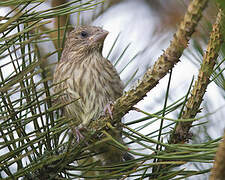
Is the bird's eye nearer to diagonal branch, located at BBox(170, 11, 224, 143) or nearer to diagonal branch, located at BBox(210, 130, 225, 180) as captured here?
diagonal branch, located at BBox(170, 11, 224, 143)

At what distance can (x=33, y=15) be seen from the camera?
1.95 metres

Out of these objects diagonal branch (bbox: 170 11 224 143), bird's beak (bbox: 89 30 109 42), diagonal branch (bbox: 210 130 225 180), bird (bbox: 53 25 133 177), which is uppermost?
bird's beak (bbox: 89 30 109 42)

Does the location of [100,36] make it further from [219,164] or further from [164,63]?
[219,164]

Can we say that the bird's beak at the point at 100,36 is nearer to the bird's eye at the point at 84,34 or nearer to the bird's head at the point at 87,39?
the bird's head at the point at 87,39

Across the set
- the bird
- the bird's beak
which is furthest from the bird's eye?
the bird's beak

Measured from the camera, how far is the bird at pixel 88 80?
3.17 metres

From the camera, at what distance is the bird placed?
10.4ft

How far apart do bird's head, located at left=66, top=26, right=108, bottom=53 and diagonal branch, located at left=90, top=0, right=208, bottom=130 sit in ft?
5.39

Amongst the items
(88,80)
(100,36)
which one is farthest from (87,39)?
(88,80)

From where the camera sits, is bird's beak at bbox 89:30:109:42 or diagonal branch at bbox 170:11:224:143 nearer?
diagonal branch at bbox 170:11:224:143

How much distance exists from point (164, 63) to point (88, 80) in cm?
174

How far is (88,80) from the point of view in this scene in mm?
3314

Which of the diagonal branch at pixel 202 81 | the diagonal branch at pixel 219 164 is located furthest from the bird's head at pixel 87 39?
the diagonal branch at pixel 219 164

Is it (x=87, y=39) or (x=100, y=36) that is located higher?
(x=87, y=39)
